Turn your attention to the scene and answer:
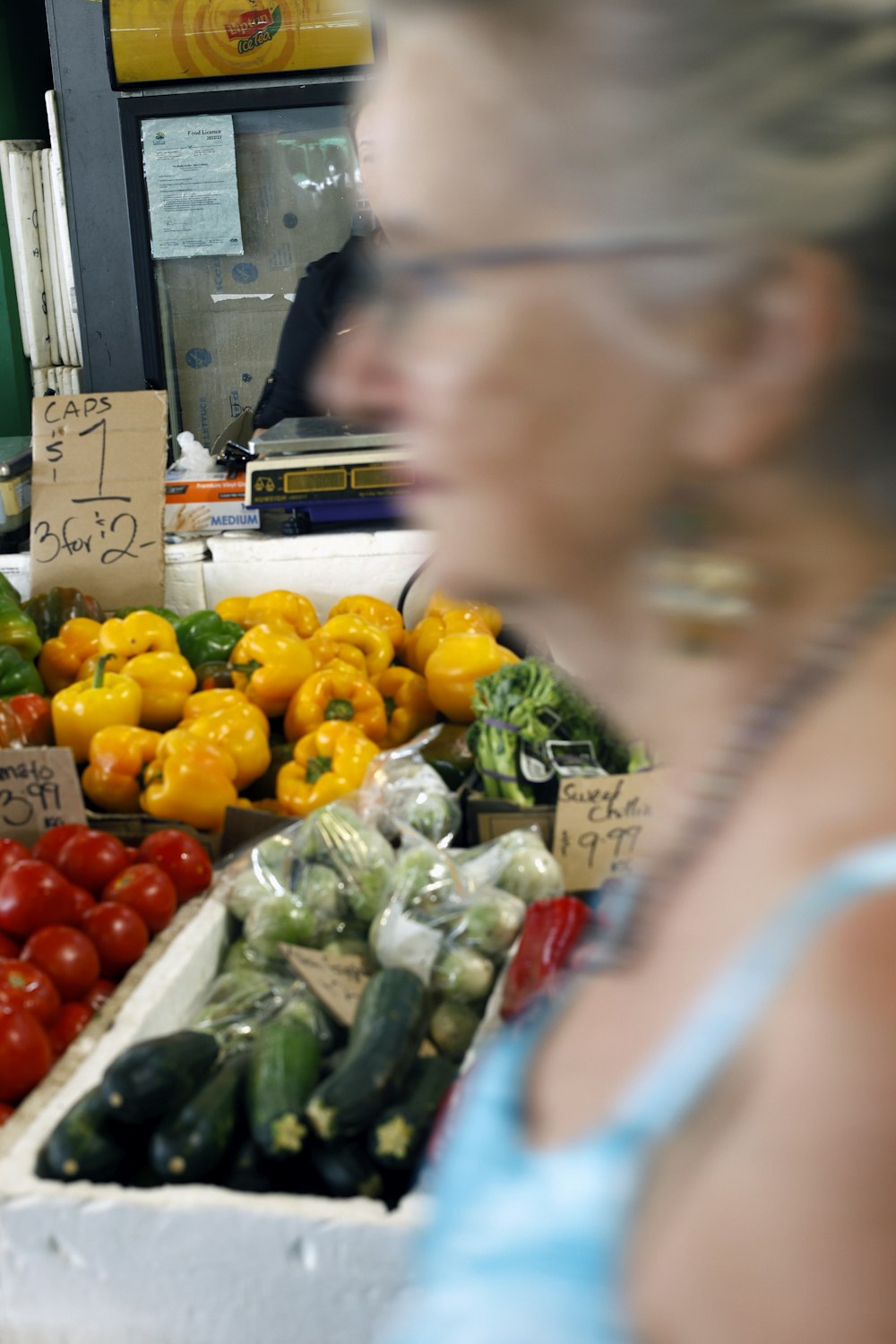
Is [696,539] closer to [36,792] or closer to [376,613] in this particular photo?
[36,792]

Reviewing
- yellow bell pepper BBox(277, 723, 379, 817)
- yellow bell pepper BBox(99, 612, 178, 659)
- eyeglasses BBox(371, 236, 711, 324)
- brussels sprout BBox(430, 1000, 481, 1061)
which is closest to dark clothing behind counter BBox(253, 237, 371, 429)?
yellow bell pepper BBox(99, 612, 178, 659)

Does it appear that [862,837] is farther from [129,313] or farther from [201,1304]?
[129,313]

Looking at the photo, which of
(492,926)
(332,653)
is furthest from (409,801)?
(332,653)

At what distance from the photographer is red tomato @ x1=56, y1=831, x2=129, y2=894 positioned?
1.98 m

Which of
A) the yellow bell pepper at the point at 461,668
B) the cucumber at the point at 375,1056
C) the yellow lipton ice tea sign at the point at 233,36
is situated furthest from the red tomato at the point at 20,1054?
the yellow lipton ice tea sign at the point at 233,36

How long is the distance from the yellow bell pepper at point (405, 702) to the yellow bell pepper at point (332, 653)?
0.07 m

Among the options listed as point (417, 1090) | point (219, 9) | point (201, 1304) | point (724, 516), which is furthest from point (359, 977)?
point (219, 9)

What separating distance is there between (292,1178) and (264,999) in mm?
352

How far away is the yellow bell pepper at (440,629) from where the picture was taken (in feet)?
9.25

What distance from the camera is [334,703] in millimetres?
2596

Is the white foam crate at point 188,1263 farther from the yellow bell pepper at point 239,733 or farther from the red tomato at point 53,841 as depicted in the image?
the yellow bell pepper at point 239,733

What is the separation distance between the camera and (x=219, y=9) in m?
4.95

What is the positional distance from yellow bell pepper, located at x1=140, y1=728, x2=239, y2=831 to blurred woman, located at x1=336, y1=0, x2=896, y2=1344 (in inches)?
74.9

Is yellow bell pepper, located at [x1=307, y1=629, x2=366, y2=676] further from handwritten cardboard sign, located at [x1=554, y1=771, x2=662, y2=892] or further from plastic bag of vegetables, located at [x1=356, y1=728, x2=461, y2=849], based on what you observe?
handwritten cardboard sign, located at [x1=554, y1=771, x2=662, y2=892]
